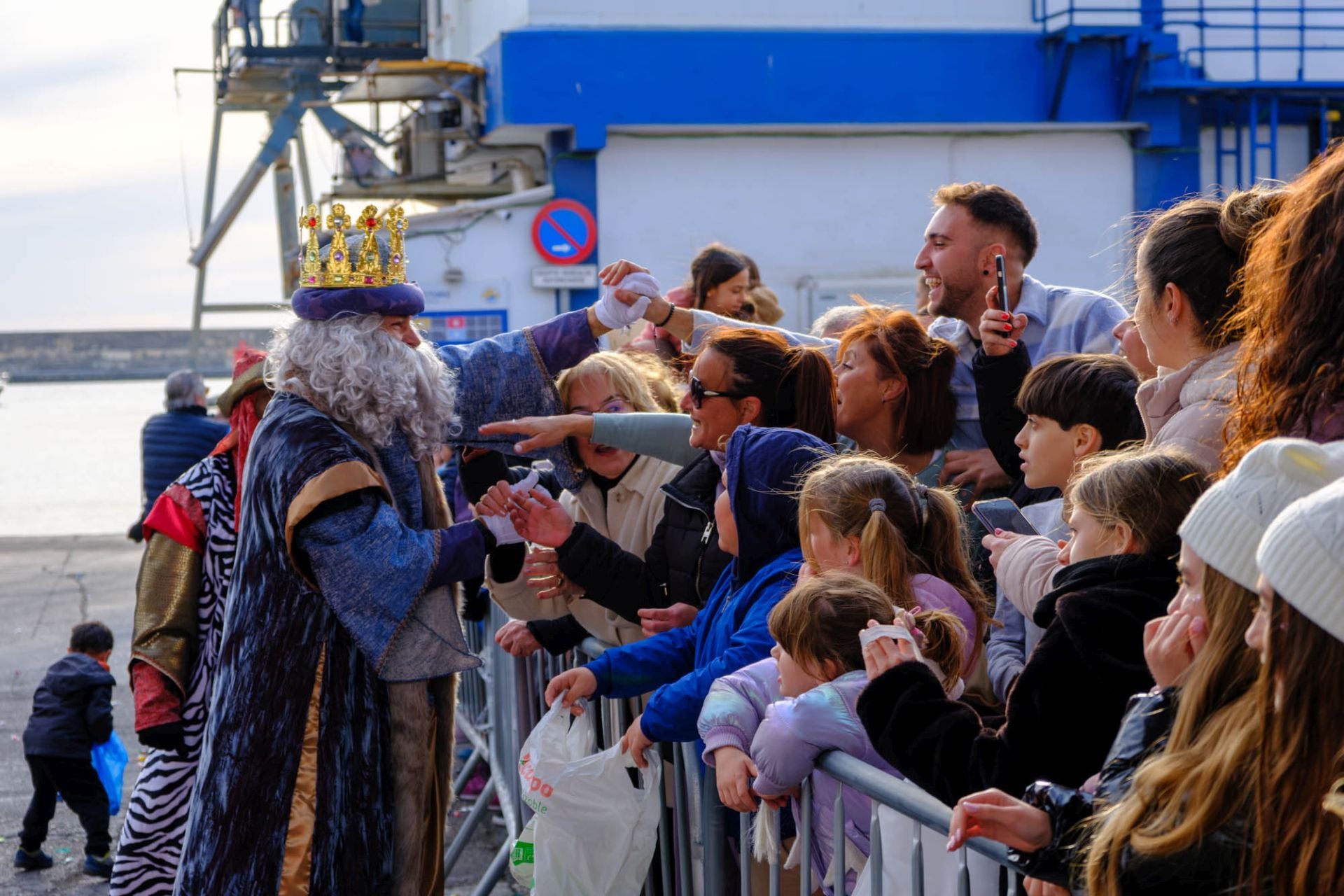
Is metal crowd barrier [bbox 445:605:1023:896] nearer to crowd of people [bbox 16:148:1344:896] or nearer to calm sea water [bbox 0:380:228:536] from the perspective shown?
crowd of people [bbox 16:148:1344:896]

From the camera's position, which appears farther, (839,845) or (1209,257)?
(1209,257)

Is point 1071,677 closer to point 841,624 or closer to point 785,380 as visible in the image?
point 841,624

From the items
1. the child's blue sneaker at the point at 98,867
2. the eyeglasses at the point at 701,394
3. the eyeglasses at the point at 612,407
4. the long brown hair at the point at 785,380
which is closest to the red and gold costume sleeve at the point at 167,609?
the eyeglasses at the point at 612,407

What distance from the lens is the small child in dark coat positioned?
5500 mm

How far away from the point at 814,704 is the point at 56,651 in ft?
27.2

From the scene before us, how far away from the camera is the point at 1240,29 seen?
1320cm

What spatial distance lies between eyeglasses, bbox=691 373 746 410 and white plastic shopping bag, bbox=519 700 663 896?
3.15 ft

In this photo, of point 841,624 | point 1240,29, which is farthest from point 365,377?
point 1240,29

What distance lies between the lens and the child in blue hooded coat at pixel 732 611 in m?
2.97

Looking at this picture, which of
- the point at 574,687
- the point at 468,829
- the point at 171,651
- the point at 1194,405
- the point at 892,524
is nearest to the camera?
the point at 1194,405

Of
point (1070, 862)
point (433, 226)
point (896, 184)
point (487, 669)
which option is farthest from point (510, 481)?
point (896, 184)

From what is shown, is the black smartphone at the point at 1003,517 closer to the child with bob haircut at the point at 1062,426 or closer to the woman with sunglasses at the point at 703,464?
the child with bob haircut at the point at 1062,426

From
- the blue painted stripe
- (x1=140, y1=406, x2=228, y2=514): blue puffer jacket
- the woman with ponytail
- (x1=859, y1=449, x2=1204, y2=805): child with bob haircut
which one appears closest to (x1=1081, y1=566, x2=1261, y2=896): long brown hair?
(x1=859, y1=449, x2=1204, y2=805): child with bob haircut

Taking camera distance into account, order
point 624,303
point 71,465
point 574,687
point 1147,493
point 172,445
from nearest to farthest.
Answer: point 1147,493, point 574,687, point 624,303, point 172,445, point 71,465
